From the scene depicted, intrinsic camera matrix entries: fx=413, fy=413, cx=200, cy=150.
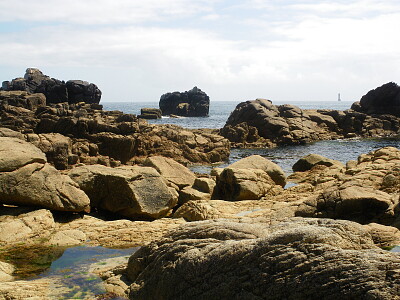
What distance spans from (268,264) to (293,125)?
183ft

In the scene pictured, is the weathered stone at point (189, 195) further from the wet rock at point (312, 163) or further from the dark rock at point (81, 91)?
the dark rock at point (81, 91)

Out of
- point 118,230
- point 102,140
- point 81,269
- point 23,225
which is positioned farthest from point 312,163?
point 81,269

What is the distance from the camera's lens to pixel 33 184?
13539 mm

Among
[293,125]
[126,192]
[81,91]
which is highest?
[81,91]

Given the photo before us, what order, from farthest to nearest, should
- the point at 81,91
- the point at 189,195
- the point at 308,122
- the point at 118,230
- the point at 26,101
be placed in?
the point at 81,91 → the point at 308,122 → the point at 26,101 → the point at 189,195 → the point at 118,230

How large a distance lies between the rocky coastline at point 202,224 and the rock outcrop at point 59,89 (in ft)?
165

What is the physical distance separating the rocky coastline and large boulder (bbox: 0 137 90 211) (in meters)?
0.03

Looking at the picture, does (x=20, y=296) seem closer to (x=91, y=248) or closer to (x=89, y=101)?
(x=91, y=248)

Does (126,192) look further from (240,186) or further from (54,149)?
(54,149)

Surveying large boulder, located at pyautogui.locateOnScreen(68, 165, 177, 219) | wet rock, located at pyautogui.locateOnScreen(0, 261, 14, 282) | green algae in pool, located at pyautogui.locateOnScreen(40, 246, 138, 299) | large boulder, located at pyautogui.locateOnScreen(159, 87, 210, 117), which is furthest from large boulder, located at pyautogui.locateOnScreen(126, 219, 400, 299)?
large boulder, located at pyautogui.locateOnScreen(159, 87, 210, 117)

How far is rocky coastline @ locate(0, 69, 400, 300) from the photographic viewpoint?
19.5 ft

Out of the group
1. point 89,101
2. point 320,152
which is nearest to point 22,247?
point 320,152

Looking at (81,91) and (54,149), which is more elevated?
(81,91)

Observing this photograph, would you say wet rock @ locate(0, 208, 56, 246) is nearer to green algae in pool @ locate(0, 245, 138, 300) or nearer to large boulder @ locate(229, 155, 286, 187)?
green algae in pool @ locate(0, 245, 138, 300)
